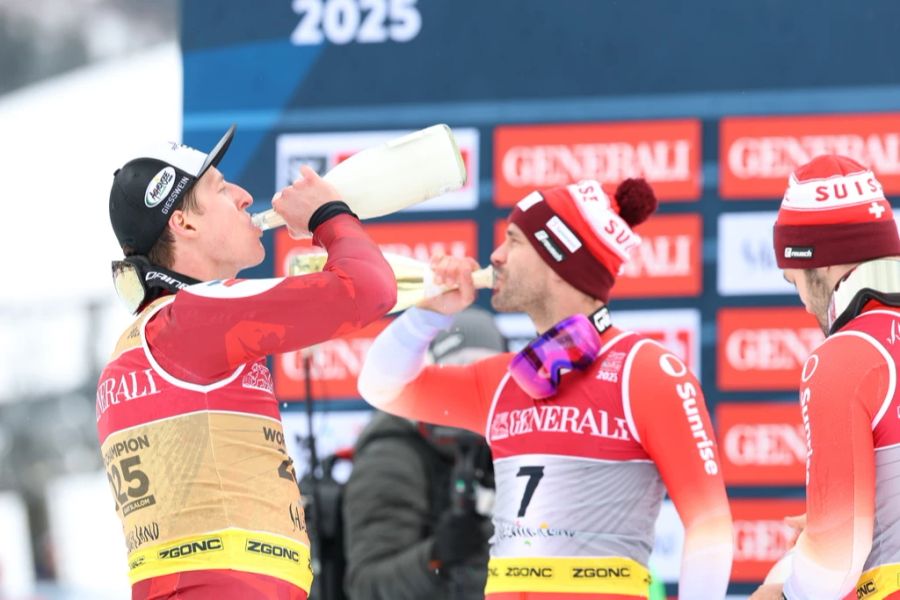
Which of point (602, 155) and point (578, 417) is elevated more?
point (602, 155)

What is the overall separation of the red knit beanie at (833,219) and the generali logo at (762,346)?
5.76ft

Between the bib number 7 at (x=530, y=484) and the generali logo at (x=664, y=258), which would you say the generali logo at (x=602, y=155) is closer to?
the generali logo at (x=664, y=258)

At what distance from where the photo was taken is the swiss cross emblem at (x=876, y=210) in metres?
2.55

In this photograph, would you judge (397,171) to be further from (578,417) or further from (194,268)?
(578,417)

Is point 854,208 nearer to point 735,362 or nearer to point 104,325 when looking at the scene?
point 735,362

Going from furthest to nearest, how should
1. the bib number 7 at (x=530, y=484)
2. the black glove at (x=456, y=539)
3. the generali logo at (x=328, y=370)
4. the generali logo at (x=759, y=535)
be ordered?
the generali logo at (x=328, y=370)
the generali logo at (x=759, y=535)
the black glove at (x=456, y=539)
the bib number 7 at (x=530, y=484)

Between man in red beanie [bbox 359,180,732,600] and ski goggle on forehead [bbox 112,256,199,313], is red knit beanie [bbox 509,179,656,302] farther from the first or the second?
ski goggle on forehead [bbox 112,256,199,313]

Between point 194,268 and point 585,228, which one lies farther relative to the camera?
point 585,228

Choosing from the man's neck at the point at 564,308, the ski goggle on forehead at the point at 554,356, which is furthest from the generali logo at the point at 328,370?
the ski goggle on forehead at the point at 554,356

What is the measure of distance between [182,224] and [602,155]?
2228 mm

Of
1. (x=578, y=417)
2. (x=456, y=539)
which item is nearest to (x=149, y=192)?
(x=578, y=417)

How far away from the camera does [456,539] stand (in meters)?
3.74

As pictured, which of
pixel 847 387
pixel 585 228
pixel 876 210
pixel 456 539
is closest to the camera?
pixel 847 387

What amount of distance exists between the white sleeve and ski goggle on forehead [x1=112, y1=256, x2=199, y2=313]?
830 mm
